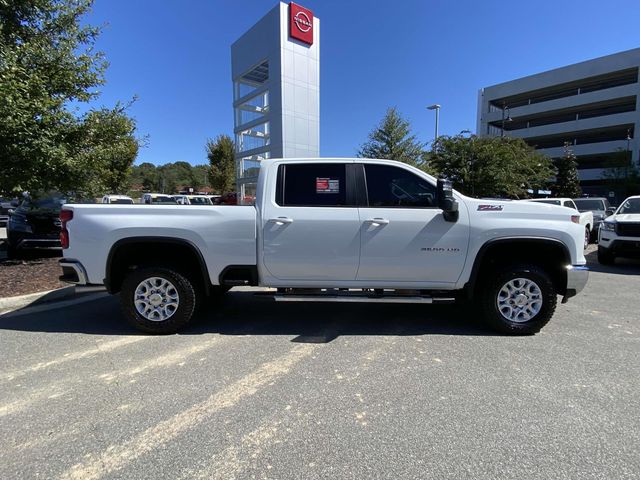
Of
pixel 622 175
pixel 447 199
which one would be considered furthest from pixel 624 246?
pixel 622 175

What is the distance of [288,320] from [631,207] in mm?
10085

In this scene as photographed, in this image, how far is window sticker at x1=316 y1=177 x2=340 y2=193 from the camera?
468 centimetres

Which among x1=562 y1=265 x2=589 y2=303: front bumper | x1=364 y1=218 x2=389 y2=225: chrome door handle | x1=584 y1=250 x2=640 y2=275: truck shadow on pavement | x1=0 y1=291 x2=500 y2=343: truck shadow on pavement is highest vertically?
x1=364 y1=218 x2=389 y2=225: chrome door handle

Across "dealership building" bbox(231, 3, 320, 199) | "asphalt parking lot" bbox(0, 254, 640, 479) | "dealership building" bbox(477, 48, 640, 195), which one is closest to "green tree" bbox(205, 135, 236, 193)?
"dealership building" bbox(231, 3, 320, 199)

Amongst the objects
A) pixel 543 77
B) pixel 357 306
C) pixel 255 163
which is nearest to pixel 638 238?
pixel 357 306

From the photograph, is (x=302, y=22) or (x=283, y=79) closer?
(x=283, y=79)

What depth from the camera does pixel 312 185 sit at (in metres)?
4.71

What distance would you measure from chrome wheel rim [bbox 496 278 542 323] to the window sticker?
2.20m

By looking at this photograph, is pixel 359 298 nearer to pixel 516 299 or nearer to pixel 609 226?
pixel 516 299

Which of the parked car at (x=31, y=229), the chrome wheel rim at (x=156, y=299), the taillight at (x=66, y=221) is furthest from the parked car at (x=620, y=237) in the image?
the parked car at (x=31, y=229)

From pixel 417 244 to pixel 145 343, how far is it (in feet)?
10.4

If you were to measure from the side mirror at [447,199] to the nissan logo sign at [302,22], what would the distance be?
98.8 feet

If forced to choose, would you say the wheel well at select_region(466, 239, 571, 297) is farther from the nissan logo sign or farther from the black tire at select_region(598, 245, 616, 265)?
the nissan logo sign

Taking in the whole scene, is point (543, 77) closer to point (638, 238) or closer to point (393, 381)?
point (638, 238)
